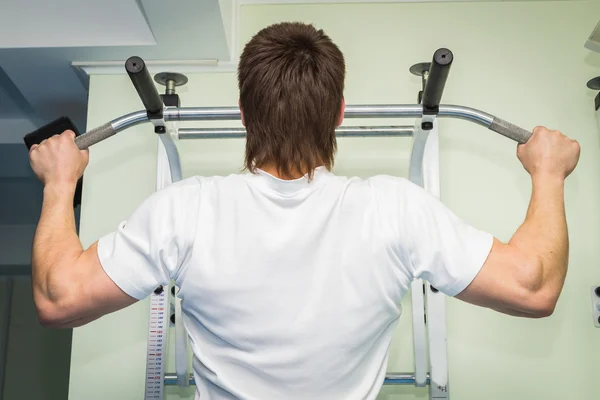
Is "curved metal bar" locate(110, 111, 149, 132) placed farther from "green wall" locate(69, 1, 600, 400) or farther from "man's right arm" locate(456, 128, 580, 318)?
"man's right arm" locate(456, 128, 580, 318)

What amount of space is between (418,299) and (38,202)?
3.66 meters

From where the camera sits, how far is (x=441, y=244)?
1.04 metres

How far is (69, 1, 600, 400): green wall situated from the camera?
6.95ft

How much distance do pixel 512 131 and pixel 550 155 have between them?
0.18 meters

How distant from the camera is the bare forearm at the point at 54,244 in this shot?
107 centimetres

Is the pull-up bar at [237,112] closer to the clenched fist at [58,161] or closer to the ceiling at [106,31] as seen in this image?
the clenched fist at [58,161]

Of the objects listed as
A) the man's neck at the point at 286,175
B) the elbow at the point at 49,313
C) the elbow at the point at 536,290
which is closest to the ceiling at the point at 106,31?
the man's neck at the point at 286,175

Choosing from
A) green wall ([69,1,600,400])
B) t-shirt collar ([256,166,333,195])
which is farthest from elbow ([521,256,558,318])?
green wall ([69,1,600,400])

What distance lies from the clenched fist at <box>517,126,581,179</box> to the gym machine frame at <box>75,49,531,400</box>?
28 centimetres

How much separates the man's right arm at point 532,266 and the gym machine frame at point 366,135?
0.42m

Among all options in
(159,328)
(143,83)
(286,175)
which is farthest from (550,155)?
(159,328)

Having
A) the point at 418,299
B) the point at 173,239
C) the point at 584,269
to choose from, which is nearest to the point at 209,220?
the point at 173,239

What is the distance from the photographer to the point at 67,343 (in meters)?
5.35

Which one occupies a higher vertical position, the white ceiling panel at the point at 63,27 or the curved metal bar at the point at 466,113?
the white ceiling panel at the point at 63,27
